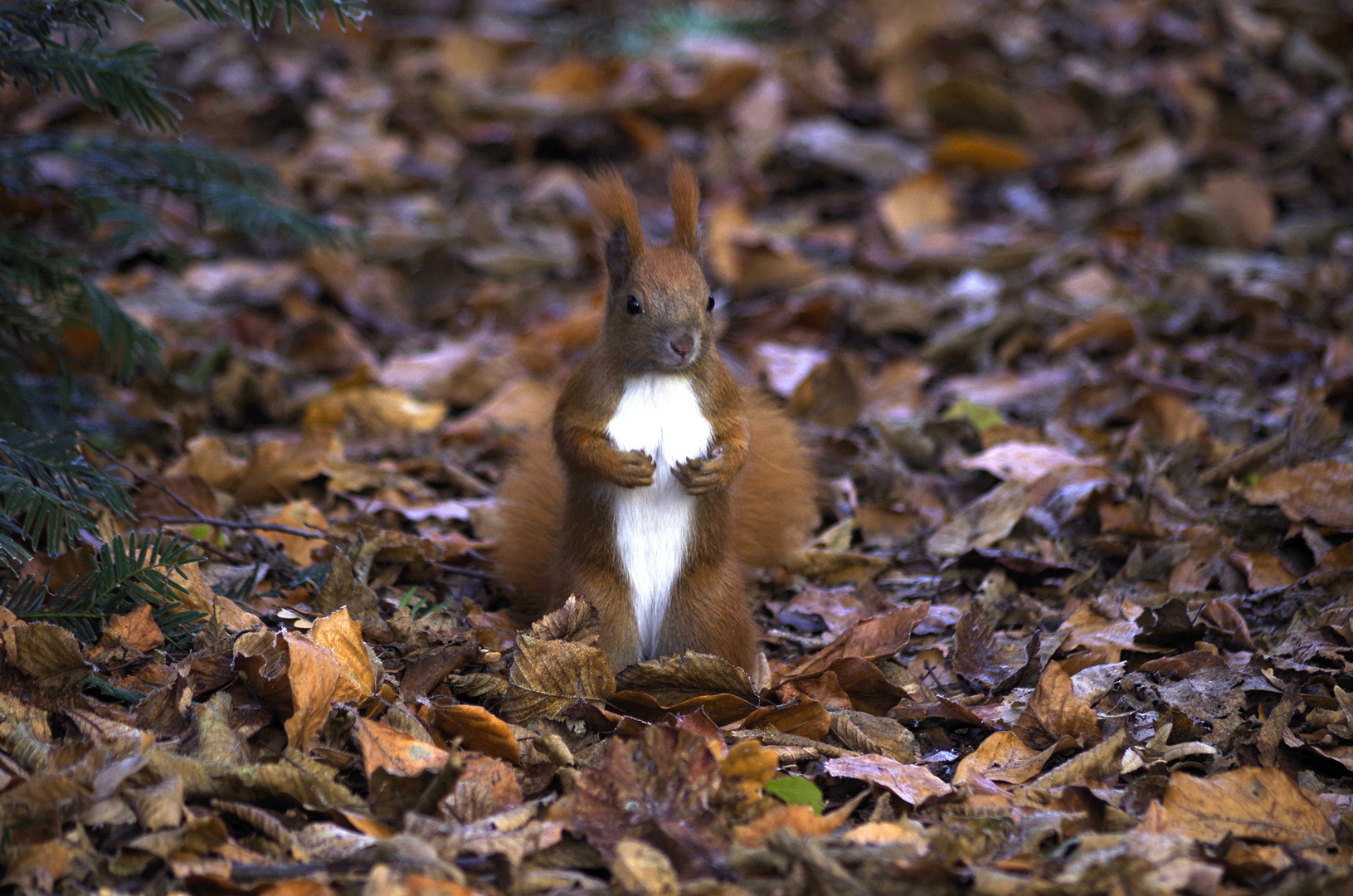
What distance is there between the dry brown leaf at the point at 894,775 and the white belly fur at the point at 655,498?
0.48 m

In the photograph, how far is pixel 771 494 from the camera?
2.84 m

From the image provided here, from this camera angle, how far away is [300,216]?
3268mm

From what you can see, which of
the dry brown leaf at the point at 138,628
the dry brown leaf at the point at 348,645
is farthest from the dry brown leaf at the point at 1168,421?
the dry brown leaf at the point at 138,628

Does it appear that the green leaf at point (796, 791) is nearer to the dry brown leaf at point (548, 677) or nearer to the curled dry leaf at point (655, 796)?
the curled dry leaf at point (655, 796)

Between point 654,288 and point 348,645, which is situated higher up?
point 654,288

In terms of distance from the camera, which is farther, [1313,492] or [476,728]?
[1313,492]

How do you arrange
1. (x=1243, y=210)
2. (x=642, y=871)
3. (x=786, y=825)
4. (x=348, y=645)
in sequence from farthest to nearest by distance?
(x=1243, y=210)
(x=348, y=645)
(x=786, y=825)
(x=642, y=871)

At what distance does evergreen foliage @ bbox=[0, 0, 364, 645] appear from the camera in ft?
6.96

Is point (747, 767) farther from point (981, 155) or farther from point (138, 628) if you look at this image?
point (981, 155)

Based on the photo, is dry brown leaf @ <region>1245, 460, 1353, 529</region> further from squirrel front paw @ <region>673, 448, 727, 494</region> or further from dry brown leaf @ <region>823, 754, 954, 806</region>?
squirrel front paw @ <region>673, 448, 727, 494</region>

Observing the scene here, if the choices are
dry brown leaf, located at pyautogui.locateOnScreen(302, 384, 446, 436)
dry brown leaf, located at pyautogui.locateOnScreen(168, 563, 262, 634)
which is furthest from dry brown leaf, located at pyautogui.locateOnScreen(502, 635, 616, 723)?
dry brown leaf, located at pyautogui.locateOnScreen(302, 384, 446, 436)

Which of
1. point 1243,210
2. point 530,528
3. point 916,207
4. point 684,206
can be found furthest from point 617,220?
point 1243,210

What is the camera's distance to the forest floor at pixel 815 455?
1.80m

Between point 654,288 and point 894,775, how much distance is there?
97 cm
